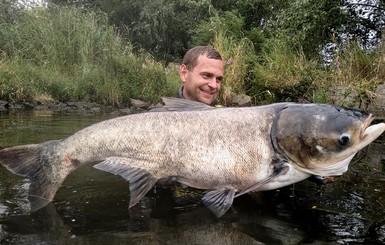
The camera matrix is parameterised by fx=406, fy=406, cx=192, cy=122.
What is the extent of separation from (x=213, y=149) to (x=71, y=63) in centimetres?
1443

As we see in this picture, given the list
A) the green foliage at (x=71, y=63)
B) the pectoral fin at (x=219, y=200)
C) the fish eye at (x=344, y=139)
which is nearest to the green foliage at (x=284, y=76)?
the green foliage at (x=71, y=63)

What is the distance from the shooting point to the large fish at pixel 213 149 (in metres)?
2.71

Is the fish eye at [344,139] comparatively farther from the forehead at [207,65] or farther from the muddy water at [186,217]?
the forehead at [207,65]

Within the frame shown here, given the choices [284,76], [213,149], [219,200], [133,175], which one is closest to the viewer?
[219,200]

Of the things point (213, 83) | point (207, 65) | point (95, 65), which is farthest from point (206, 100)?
point (95, 65)

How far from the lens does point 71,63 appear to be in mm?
16234

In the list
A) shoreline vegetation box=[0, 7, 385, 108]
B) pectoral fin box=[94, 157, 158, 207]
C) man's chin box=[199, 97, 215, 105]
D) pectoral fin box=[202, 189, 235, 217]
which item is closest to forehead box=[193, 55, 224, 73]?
man's chin box=[199, 97, 215, 105]

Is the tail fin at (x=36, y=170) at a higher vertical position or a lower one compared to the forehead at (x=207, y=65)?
lower

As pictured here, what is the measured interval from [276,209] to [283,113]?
95cm

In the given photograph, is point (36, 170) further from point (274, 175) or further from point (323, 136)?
point (323, 136)

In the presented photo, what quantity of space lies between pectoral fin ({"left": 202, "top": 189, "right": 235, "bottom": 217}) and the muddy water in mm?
211

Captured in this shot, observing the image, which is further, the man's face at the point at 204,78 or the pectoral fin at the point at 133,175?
the man's face at the point at 204,78

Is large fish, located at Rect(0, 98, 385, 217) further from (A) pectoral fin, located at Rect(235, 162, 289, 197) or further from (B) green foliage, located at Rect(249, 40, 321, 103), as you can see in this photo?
A: (B) green foliage, located at Rect(249, 40, 321, 103)

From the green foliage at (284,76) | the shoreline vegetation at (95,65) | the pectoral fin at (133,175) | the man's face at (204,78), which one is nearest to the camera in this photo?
the pectoral fin at (133,175)
